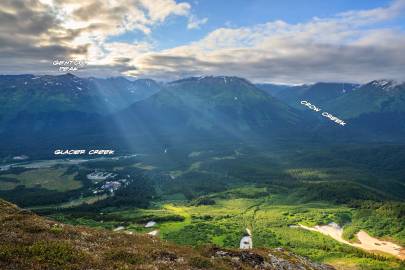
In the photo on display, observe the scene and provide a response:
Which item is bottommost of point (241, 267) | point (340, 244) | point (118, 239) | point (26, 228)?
point (340, 244)

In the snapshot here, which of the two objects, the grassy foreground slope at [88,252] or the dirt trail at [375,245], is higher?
the grassy foreground slope at [88,252]

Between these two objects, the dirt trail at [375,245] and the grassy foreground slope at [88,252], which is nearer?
the grassy foreground slope at [88,252]

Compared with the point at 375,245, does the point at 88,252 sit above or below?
above

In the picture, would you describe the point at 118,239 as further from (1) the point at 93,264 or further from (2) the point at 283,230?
(2) the point at 283,230

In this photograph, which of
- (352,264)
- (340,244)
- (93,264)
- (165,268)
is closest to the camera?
(93,264)

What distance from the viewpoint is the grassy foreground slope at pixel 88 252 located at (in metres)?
39.7

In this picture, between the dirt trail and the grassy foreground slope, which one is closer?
the grassy foreground slope

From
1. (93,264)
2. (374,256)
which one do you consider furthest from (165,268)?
(374,256)

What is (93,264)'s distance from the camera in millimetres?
41844

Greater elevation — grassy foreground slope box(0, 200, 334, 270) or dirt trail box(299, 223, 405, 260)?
grassy foreground slope box(0, 200, 334, 270)

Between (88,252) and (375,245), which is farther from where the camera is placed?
(375,245)

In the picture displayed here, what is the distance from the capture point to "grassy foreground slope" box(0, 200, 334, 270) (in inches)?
1564

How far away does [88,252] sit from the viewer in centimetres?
4584

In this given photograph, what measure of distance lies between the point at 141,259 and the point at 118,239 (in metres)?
12.2
